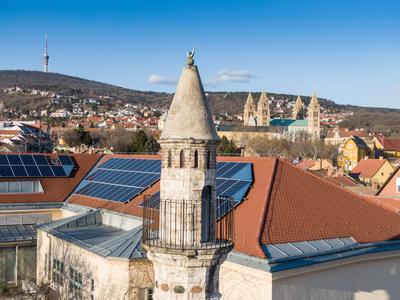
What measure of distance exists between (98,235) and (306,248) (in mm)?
9008

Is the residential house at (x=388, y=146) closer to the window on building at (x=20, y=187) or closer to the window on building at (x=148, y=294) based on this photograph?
the window on building at (x=20, y=187)

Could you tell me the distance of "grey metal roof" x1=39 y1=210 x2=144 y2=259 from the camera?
19078 millimetres

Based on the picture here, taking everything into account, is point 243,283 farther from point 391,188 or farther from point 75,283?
point 391,188

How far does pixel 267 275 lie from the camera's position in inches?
664

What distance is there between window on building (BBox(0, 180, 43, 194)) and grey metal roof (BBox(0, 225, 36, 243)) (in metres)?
2.53

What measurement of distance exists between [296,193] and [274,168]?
1.38m

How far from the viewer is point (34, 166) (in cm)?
3366

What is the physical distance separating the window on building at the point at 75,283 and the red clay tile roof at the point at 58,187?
9.94 metres

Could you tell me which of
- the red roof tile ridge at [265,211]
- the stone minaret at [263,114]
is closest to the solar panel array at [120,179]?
the red roof tile ridge at [265,211]

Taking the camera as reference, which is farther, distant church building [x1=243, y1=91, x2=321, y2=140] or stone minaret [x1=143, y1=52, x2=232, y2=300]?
distant church building [x1=243, y1=91, x2=321, y2=140]

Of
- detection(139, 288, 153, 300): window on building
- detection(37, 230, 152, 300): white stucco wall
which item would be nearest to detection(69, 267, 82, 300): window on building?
detection(37, 230, 152, 300): white stucco wall

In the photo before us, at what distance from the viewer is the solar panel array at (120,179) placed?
89.8ft

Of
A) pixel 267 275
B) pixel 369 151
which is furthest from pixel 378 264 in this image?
pixel 369 151

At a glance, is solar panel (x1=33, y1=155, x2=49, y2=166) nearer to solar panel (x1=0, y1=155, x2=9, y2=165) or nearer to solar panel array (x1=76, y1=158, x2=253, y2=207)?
solar panel (x1=0, y1=155, x2=9, y2=165)
